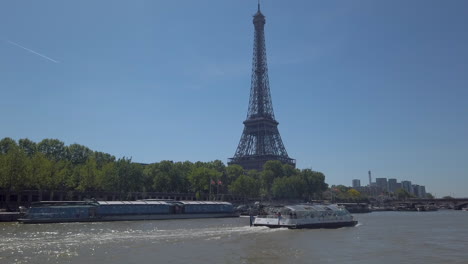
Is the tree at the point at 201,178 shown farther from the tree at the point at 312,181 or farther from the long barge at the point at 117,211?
the tree at the point at 312,181

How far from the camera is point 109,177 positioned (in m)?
117

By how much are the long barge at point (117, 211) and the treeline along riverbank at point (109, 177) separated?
15.4m

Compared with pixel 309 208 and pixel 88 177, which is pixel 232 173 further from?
pixel 309 208

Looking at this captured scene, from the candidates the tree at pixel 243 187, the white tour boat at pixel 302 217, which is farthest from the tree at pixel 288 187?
the white tour boat at pixel 302 217

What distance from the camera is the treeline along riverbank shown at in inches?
3746

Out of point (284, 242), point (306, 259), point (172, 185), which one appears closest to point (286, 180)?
point (172, 185)

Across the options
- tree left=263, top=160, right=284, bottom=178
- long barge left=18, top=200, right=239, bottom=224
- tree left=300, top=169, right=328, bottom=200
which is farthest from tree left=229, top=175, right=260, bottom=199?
long barge left=18, top=200, right=239, bottom=224

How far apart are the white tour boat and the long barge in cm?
2782

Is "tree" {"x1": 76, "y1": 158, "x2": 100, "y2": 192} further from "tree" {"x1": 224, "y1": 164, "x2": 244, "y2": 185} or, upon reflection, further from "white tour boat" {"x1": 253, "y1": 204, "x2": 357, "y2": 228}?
"tree" {"x1": 224, "y1": 164, "x2": 244, "y2": 185}

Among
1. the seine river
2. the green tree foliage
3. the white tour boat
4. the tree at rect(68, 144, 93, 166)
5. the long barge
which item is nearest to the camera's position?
the seine river

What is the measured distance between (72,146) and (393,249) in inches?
4502

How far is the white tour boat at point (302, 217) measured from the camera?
70.8m

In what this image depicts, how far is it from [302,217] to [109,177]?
210 feet

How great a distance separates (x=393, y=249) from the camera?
44469mm
